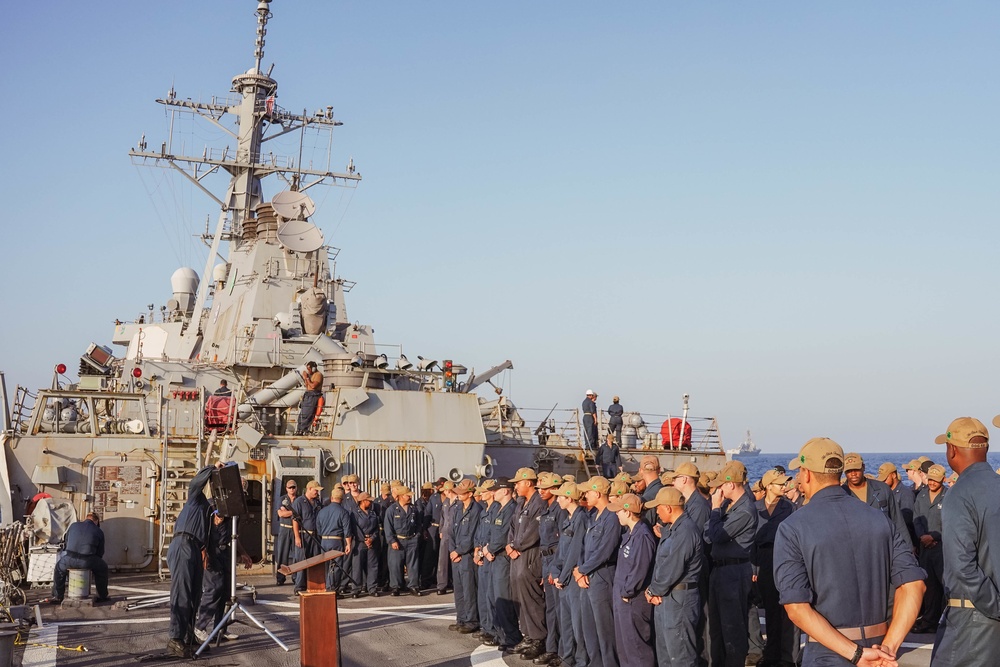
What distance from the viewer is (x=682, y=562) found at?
7555 millimetres

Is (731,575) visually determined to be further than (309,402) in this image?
No

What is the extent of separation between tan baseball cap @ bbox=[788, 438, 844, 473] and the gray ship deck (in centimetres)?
538

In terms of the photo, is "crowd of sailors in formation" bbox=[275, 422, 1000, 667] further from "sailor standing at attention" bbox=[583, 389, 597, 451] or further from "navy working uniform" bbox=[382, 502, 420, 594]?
"sailor standing at attention" bbox=[583, 389, 597, 451]

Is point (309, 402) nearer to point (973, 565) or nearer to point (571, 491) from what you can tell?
point (571, 491)

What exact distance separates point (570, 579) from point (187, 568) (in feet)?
12.3

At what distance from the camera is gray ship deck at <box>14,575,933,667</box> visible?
967 centimetres

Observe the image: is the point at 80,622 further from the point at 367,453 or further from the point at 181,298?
the point at 181,298

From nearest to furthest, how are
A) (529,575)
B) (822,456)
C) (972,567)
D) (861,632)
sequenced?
(861,632) < (822,456) < (972,567) < (529,575)

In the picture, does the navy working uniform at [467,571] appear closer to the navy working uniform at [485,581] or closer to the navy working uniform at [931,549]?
the navy working uniform at [485,581]

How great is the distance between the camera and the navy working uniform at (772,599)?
906 cm

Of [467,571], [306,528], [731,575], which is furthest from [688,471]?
[306,528]

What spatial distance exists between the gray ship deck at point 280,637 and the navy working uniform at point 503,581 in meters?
0.24

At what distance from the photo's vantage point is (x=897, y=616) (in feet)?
15.5

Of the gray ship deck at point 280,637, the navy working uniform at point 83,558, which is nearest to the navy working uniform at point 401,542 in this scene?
the gray ship deck at point 280,637
